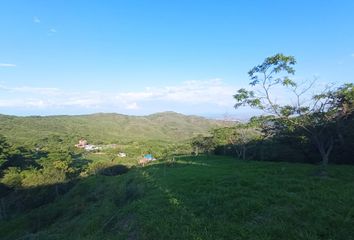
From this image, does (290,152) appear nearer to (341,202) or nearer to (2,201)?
(341,202)

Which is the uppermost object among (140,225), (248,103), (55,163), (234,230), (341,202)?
(248,103)

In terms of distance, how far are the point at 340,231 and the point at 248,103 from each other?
813cm

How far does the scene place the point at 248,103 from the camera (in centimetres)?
1462

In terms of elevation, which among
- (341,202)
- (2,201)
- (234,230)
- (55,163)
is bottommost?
(2,201)

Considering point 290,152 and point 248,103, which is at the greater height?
point 248,103

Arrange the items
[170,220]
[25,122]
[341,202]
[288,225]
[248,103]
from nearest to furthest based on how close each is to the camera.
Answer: [288,225], [341,202], [170,220], [248,103], [25,122]

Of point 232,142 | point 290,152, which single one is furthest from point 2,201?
point 290,152

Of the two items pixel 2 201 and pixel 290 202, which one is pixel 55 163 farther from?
pixel 290 202

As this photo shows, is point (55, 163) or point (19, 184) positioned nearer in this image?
point (19, 184)

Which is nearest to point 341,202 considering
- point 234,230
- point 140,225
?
point 234,230

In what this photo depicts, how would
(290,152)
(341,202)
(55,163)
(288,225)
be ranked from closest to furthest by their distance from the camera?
1. (288,225)
2. (341,202)
3. (290,152)
4. (55,163)

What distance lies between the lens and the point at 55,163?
191 ft

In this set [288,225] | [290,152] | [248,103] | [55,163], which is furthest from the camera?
[55,163]

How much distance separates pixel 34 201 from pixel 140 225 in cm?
4132
